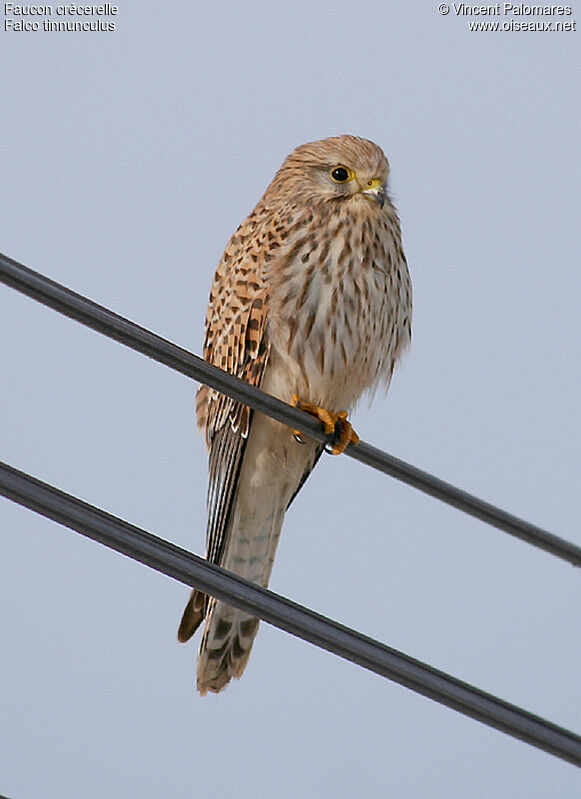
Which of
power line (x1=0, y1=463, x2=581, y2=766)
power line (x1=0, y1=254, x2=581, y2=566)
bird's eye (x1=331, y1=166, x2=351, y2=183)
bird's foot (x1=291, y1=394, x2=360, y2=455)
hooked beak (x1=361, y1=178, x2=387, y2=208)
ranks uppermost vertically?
bird's eye (x1=331, y1=166, x2=351, y2=183)

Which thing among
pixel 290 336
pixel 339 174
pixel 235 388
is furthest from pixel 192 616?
pixel 339 174

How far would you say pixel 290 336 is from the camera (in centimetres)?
323

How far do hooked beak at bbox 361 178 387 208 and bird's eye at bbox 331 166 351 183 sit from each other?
0.07 m

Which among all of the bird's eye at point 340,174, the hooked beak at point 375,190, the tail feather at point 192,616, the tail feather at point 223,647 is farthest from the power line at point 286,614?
the bird's eye at point 340,174

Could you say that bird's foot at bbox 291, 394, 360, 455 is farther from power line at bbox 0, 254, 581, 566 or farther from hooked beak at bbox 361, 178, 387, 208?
hooked beak at bbox 361, 178, 387, 208

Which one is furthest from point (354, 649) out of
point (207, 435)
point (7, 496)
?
point (207, 435)

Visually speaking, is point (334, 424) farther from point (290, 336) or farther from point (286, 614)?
point (286, 614)

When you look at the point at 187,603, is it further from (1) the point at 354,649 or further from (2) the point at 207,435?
(1) the point at 354,649

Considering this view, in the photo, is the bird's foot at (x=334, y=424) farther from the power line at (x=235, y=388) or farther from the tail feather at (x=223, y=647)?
the tail feather at (x=223, y=647)

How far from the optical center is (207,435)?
361 cm

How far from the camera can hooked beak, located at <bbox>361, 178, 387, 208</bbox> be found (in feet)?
11.1

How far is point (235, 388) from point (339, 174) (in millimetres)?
1571

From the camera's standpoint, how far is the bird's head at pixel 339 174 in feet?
11.3

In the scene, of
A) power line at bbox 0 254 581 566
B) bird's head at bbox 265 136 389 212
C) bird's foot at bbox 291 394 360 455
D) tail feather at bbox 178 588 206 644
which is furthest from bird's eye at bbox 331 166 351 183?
tail feather at bbox 178 588 206 644
